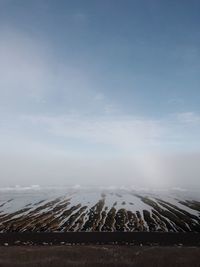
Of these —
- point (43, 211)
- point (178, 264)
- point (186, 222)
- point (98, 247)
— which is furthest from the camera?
point (43, 211)

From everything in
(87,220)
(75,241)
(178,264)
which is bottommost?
(178,264)

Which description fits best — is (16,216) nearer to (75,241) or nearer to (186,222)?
(75,241)

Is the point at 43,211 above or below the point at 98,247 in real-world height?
above

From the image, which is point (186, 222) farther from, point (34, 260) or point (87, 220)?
point (34, 260)

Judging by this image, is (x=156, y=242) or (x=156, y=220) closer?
(x=156, y=242)

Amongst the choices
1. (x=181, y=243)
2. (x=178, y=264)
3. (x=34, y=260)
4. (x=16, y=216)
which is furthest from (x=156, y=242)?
(x=16, y=216)

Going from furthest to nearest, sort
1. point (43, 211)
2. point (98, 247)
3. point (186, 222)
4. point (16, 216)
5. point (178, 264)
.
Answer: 1. point (43, 211)
2. point (16, 216)
3. point (186, 222)
4. point (98, 247)
5. point (178, 264)

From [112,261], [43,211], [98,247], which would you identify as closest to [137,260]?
[112,261]
